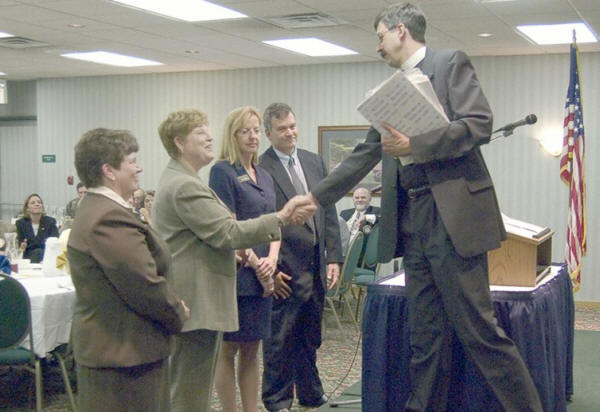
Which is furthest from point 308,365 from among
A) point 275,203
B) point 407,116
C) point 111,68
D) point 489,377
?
point 111,68

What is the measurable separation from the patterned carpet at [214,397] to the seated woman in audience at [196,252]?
1518 millimetres

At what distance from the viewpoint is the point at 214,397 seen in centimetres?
483

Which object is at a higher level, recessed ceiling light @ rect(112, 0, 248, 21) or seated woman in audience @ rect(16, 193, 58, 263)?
recessed ceiling light @ rect(112, 0, 248, 21)

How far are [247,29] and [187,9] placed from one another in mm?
932

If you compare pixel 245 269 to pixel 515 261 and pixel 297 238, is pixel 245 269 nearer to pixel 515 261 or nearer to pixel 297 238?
pixel 297 238

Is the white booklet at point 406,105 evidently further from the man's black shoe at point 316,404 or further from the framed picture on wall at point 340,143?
the framed picture on wall at point 340,143

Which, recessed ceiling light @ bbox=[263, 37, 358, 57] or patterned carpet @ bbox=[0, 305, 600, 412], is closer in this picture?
patterned carpet @ bbox=[0, 305, 600, 412]

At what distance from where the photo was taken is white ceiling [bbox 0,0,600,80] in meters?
6.50

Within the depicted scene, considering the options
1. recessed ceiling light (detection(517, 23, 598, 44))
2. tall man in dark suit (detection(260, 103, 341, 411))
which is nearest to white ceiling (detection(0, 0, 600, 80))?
recessed ceiling light (detection(517, 23, 598, 44))

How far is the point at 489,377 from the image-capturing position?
103 inches

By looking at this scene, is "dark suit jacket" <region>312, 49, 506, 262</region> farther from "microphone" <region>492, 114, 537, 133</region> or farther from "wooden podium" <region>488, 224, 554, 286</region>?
"wooden podium" <region>488, 224, 554, 286</region>

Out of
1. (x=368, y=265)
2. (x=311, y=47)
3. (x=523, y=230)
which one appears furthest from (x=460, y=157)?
(x=311, y=47)

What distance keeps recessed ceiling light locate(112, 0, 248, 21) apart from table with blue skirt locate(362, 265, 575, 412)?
3855 mm

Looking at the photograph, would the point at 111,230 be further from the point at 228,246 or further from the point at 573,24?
the point at 573,24
